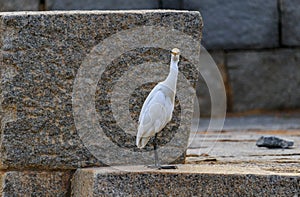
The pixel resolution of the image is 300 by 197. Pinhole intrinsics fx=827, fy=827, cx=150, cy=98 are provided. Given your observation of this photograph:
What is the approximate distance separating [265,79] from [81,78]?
3.84 m

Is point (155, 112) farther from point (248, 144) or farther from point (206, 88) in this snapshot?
point (206, 88)

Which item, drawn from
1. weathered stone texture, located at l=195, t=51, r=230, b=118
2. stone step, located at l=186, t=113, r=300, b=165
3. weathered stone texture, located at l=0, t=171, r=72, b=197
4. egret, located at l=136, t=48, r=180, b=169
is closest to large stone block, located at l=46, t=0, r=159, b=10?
weathered stone texture, located at l=195, t=51, r=230, b=118

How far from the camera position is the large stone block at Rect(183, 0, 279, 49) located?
7029 mm

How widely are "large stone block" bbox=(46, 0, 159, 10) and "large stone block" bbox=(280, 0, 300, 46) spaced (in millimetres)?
1130

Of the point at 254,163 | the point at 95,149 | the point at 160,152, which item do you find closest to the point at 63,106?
the point at 95,149

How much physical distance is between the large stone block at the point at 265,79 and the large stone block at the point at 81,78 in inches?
139

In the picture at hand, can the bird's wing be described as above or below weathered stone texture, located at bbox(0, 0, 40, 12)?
below

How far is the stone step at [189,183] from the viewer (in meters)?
3.38

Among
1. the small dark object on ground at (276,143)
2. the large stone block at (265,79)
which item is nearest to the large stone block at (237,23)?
the large stone block at (265,79)

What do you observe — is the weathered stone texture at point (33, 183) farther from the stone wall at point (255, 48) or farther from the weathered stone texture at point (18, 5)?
the stone wall at point (255, 48)

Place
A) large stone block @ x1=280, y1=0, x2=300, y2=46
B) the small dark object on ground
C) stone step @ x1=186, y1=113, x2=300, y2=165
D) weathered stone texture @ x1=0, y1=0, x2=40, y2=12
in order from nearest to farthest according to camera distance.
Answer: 1. stone step @ x1=186, y1=113, x2=300, y2=165
2. the small dark object on ground
3. weathered stone texture @ x1=0, y1=0, x2=40, y2=12
4. large stone block @ x1=280, y1=0, x2=300, y2=46

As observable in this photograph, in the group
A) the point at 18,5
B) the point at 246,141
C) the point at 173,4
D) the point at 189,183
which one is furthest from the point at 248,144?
the point at 18,5

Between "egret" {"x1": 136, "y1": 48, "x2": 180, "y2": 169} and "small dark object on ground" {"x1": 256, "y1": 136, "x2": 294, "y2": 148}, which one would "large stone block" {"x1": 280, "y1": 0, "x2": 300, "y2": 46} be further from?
"egret" {"x1": 136, "y1": 48, "x2": 180, "y2": 169}

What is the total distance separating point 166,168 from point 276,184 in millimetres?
465
